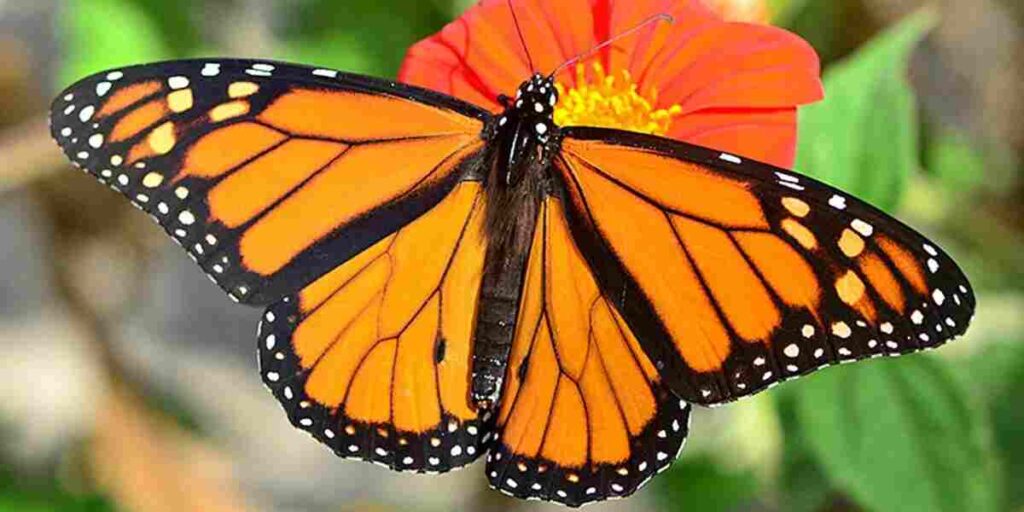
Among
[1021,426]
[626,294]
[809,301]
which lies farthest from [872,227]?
[1021,426]

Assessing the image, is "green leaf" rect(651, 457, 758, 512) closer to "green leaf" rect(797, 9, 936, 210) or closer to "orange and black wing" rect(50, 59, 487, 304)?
"green leaf" rect(797, 9, 936, 210)

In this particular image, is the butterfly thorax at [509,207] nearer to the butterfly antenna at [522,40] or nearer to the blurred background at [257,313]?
the butterfly antenna at [522,40]

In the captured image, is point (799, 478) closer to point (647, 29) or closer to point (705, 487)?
point (705, 487)

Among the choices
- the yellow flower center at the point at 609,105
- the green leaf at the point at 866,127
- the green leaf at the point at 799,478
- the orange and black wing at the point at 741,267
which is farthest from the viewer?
the green leaf at the point at 799,478

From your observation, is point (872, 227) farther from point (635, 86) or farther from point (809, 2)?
point (809, 2)

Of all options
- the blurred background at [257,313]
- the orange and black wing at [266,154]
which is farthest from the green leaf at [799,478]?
the orange and black wing at [266,154]

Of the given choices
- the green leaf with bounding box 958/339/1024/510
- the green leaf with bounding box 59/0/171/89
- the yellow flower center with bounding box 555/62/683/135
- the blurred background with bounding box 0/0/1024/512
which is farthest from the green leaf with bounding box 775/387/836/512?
the green leaf with bounding box 59/0/171/89
